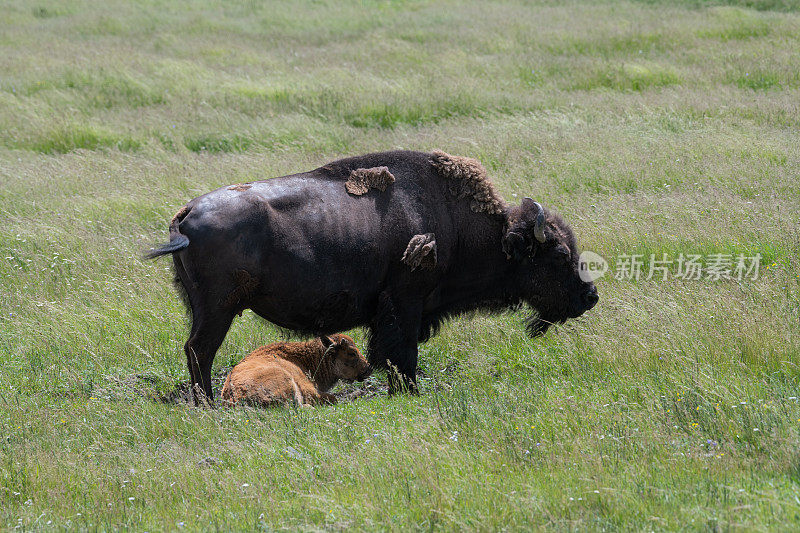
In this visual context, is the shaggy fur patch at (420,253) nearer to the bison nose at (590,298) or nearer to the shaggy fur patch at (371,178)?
the shaggy fur patch at (371,178)

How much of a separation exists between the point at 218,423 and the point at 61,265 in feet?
14.6

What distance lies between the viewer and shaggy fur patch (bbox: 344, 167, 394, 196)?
7176 mm

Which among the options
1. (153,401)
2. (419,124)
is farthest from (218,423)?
(419,124)

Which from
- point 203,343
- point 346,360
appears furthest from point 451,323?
point 203,343

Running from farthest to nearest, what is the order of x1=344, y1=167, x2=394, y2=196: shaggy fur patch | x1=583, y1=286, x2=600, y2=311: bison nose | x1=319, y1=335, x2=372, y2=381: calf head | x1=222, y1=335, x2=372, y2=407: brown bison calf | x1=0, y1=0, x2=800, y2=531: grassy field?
x1=319, y1=335, x2=372, y2=381: calf head → x1=583, y1=286, x2=600, y2=311: bison nose → x1=344, y1=167, x2=394, y2=196: shaggy fur patch → x1=222, y1=335, x2=372, y2=407: brown bison calf → x1=0, y1=0, x2=800, y2=531: grassy field

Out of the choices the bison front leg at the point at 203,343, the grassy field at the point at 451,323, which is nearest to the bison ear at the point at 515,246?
the grassy field at the point at 451,323

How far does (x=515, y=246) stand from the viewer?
7.50 metres

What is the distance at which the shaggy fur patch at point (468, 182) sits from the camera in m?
7.45

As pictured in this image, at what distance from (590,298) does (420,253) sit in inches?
66.8

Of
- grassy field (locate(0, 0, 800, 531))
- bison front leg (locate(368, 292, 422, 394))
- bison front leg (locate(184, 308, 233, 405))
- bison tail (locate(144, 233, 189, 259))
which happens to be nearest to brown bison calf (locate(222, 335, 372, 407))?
bison front leg (locate(184, 308, 233, 405))

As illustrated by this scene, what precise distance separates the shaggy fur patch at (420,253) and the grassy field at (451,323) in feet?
3.25

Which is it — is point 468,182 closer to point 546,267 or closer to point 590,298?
point 546,267

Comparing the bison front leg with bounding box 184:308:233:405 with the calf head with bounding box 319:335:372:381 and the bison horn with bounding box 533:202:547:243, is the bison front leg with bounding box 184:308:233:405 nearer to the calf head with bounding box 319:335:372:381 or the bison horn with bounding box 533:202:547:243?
the calf head with bounding box 319:335:372:381

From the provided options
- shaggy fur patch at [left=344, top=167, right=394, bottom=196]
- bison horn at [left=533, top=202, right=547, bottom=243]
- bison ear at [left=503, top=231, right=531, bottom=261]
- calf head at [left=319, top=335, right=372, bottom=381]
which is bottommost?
calf head at [left=319, top=335, right=372, bottom=381]
